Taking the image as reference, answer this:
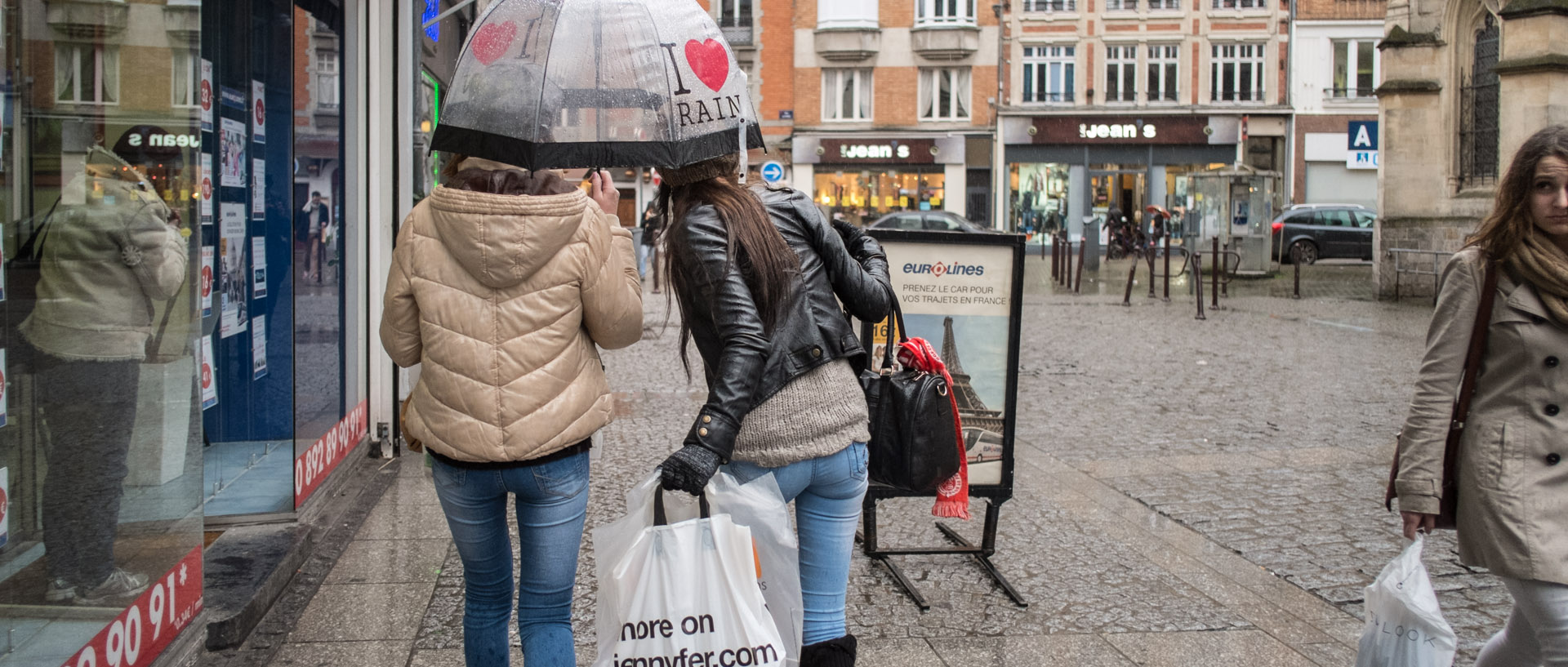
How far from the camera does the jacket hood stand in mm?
2992

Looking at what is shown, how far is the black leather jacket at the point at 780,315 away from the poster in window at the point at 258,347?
3.71m

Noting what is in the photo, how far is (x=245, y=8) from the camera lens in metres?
5.61

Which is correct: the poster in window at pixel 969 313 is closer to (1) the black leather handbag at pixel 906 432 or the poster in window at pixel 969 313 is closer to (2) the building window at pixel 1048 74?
(1) the black leather handbag at pixel 906 432

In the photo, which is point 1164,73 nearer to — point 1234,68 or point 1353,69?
point 1234,68

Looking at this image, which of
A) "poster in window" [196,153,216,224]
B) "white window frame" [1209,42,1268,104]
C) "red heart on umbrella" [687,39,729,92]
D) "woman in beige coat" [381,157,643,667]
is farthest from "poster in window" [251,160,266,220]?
"white window frame" [1209,42,1268,104]

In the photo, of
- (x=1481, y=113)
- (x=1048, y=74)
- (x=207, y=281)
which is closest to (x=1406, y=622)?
(x=207, y=281)

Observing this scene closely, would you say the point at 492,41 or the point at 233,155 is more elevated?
the point at 492,41

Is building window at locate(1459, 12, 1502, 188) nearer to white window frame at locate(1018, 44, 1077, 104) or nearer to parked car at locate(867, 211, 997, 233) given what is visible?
parked car at locate(867, 211, 997, 233)

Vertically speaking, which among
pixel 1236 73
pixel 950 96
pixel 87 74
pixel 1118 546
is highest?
pixel 1236 73

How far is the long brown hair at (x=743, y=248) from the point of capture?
3.00 metres

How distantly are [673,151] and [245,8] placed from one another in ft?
10.3

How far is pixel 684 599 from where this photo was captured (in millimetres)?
2816

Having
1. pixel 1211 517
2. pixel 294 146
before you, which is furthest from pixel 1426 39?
pixel 294 146

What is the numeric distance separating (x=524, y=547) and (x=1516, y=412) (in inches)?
95.1
